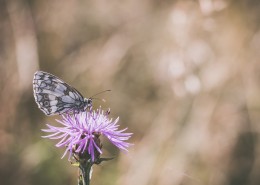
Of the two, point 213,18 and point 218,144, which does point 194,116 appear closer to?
point 218,144

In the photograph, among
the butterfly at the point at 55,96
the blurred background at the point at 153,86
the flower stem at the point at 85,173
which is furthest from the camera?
the blurred background at the point at 153,86

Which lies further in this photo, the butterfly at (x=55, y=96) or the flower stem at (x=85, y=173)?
the butterfly at (x=55, y=96)

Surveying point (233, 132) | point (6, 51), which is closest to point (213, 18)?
point (233, 132)

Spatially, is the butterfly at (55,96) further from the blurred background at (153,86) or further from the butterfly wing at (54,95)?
the blurred background at (153,86)

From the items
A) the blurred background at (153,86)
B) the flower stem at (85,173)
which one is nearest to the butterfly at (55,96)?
the flower stem at (85,173)

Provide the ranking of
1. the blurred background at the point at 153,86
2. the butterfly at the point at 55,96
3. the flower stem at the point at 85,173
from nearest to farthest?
1. the flower stem at the point at 85,173
2. the butterfly at the point at 55,96
3. the blurred background at the point at 153,86

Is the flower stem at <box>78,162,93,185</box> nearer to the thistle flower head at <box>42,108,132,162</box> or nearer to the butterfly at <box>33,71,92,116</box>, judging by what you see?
the thistle flower head at <box>42,108,132,162</box>

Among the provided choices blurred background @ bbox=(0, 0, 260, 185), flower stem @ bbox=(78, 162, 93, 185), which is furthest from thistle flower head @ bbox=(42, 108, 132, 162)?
blurred background @ bbox=(0, 0, 260, 185)
